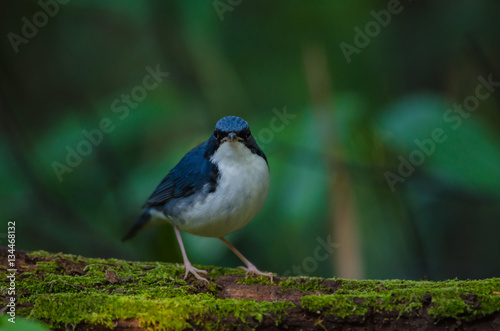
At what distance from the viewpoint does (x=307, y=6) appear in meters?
6.68

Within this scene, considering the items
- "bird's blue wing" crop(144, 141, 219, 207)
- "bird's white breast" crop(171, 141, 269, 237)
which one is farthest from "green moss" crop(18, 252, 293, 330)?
"bird's blue wing" crop(144, 141, 219, 207)

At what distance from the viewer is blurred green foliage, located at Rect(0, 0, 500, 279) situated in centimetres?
583

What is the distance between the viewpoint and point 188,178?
16.4ft

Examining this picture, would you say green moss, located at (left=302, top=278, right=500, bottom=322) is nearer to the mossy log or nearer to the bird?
the mossy log

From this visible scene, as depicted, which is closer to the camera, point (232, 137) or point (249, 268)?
point (232, 137)

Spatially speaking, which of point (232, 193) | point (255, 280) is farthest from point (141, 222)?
point (255, 280)

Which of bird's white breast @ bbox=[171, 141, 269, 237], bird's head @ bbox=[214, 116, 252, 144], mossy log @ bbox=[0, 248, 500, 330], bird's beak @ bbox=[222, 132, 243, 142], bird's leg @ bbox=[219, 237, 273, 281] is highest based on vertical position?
bird's head @ bbox=[214, 116, 252, 144]

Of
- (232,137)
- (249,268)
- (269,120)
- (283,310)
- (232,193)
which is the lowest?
(283,310)

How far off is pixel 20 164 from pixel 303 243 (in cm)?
344

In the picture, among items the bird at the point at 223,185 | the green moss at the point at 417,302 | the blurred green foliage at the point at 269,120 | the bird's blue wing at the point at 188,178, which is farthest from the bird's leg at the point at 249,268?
the green moss at the point at 417,302

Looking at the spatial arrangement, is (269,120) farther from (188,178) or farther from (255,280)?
(255,280)

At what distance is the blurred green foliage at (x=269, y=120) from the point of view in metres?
5.83

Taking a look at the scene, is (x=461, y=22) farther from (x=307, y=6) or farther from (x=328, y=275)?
(x=328, y=275)

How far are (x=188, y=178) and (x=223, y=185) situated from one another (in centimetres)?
43
